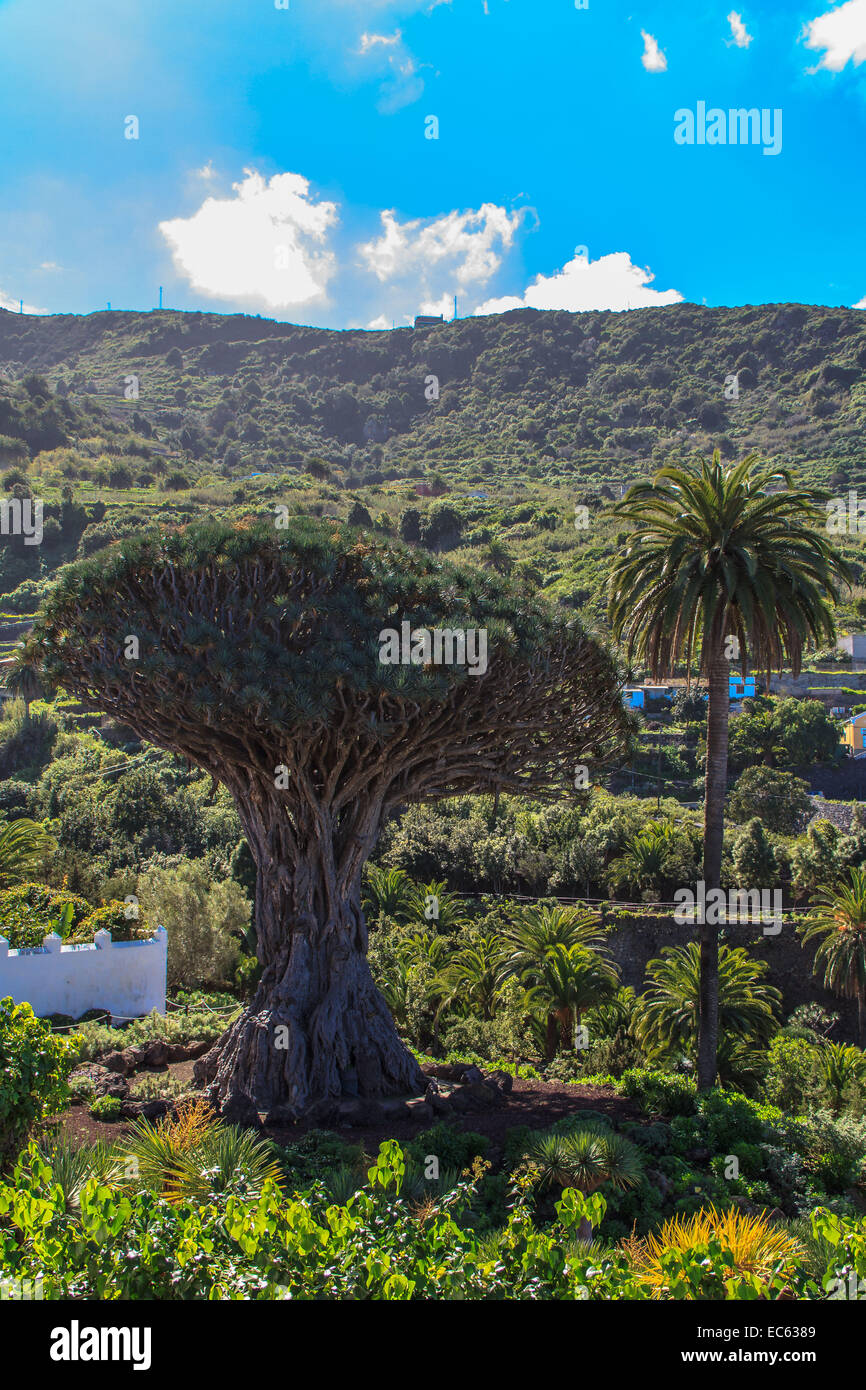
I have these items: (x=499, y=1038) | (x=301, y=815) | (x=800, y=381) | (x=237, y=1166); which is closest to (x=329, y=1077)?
(x=301, y=815)

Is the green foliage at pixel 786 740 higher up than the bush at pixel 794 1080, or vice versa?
the green foliage at pixel 786 740

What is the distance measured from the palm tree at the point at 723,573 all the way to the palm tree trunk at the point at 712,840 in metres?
0.05

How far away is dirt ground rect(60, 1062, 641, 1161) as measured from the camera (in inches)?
428

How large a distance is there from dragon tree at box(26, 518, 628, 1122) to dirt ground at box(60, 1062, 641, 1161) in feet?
2.80

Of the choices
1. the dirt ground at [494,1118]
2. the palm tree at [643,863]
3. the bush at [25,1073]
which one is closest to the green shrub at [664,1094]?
the dirt ground at [494,1118]

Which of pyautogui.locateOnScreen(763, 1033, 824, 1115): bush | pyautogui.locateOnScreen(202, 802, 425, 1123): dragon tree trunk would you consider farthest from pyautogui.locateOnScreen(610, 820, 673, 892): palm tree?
pyautogui.locateOnScreen(202, 802, 425, 1123): dragon tree trunk

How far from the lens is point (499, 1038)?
19.0 m

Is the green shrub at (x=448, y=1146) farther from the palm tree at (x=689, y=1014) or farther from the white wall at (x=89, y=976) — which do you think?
the white wall at (x=89, y=976)

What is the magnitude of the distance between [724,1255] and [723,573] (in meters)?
9.98

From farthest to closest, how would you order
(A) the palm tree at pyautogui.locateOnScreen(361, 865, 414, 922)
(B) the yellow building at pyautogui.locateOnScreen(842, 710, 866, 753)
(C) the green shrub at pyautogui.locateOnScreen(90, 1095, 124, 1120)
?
(B) the yellow building at pyautogui.locateOnScreen(842, 710, 866, 753), (A) the palm tree at pyautogui.locateOnScreen(361, 865, 414, 922), (C) the green shrub at pyautogui.locateOnScreen(90, 1095, 124, 1120)

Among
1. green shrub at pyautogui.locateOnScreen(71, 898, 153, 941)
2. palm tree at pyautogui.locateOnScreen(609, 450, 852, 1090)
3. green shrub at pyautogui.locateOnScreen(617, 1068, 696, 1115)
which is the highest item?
palm tree at pyautogui.locateOnScreen(609, 450, 852, 1090)

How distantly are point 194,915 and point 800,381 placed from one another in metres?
98.4

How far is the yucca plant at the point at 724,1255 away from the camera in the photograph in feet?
15.7

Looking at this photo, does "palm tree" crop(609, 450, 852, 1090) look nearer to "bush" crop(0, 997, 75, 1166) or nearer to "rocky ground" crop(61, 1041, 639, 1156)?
"rocky ground" crop(61, 1041, 639, 1156)
